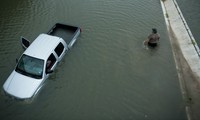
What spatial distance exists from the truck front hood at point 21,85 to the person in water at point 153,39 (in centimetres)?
728

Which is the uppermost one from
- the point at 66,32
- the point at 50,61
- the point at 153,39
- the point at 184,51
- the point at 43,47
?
the point at 153,39

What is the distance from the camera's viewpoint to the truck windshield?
1179 centimetres

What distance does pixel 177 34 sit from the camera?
1638cm

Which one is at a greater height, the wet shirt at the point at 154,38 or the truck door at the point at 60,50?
the wet shirt at the point at 154,38

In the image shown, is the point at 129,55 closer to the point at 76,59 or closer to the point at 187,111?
the point at 76,59

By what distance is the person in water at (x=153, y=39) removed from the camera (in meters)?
14.7

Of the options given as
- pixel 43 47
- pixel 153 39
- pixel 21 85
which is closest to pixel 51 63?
pixel 43 47

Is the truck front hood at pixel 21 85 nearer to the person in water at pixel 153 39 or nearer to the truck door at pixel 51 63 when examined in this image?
the truck door at pixel 51 63

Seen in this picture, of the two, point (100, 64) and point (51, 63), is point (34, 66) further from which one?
point (100, 64)

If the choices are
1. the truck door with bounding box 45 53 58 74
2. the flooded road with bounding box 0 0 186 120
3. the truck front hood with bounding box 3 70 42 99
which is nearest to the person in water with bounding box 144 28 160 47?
the flooded road with bounding box 0 0 186 120

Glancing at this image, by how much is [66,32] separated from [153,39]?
5.53 metres

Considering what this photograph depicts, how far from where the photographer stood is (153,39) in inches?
582

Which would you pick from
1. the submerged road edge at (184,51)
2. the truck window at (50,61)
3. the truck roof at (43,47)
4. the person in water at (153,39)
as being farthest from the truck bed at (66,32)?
the submerged road edge at (184,51)

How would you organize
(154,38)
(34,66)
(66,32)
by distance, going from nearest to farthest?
(34,66) → (154,38) → (66,32)
